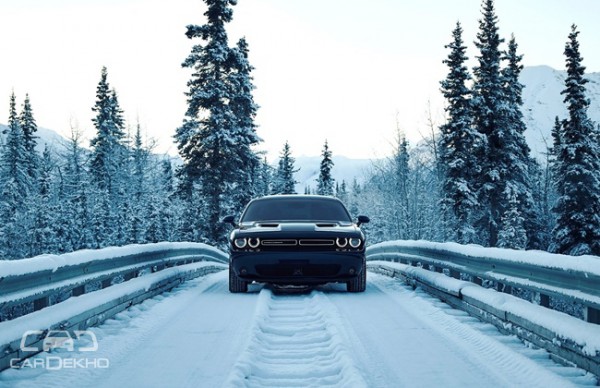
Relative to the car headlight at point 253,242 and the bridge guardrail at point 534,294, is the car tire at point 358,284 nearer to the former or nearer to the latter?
the bridge guardrail at point 534,294

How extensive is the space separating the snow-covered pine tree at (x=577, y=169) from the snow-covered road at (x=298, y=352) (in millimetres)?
29200

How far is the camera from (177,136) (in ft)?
103

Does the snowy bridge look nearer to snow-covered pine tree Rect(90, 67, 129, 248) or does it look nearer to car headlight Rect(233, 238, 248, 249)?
car headlight Rect(233, 238, 248, 249)

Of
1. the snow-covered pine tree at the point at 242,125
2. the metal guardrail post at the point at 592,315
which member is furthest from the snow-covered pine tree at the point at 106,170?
the metal guardrail post at the point at 592,315

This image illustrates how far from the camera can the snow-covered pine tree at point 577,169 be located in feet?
110

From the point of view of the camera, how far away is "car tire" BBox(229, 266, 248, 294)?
9479 mm

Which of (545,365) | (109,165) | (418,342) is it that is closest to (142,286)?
(418,342)

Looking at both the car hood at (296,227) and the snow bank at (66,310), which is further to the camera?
the car hood at (296,227)

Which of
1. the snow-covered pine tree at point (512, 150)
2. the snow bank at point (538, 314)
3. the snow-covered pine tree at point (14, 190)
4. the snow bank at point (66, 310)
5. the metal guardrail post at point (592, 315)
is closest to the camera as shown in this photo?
the snow bank at point (538, 314)

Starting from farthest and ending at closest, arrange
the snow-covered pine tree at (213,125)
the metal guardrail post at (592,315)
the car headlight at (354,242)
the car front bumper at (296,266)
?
the snow-covered pine tree at (213,125) → the car headlight at (354,242) → the car front bumper at (296,266) → the metal guardrail post at (592,315)

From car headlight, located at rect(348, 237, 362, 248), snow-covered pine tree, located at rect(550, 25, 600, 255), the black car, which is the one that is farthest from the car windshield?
snow-covered pine tree, located at rect(550, 25, 600, 255)

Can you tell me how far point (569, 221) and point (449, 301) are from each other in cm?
2944

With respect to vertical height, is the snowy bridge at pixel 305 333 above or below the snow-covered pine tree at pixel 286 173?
below

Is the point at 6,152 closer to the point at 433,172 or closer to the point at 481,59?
the point at 433,172
